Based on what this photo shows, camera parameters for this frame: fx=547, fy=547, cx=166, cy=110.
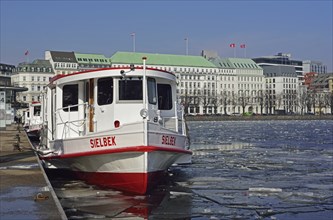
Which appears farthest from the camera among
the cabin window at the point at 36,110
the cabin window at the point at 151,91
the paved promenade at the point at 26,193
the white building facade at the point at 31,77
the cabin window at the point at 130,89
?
the white building facade at the point at 31,77

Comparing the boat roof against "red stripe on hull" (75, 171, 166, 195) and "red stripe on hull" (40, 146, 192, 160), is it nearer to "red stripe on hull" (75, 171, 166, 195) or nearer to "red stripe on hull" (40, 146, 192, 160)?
"red stripe on hull" (40, 146, 192, 160)

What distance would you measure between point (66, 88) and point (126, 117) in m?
3.65

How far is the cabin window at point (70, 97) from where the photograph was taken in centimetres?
2123

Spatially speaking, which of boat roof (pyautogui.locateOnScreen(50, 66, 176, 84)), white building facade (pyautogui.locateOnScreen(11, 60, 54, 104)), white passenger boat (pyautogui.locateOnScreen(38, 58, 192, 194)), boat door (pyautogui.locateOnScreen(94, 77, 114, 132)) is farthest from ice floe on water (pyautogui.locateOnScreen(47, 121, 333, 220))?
white building facade (pyautogui.locateOnScreen(11, 60, 54, 104))

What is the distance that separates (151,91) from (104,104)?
179 centimetres

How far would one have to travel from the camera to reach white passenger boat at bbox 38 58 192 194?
17.5 m

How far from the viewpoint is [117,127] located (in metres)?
18.6

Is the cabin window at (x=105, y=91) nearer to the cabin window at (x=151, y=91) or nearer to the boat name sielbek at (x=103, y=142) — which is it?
the cabin window at (x=151, y=91)

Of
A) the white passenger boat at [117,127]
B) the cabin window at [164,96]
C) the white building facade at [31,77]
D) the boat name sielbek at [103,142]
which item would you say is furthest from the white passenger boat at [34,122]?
the white building facade at [31,77]

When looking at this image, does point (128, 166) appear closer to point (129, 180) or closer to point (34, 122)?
point (129, 180)

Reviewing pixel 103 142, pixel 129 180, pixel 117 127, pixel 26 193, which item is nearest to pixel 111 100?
pixel 117 127

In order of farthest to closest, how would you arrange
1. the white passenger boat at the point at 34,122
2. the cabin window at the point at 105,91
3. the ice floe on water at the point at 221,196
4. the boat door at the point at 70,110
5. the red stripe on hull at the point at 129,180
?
the white passenger boat at the point at 34,122, the boat door at the point at 70,110, the cabin window at the point at 105,91, the red stripe on hull at the point at 129,180, the ice floe on water at the point at 221,196

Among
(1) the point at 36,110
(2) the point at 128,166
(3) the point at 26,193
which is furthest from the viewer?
(1) the point at 36,110

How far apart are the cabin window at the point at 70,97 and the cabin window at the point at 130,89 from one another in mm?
2673
